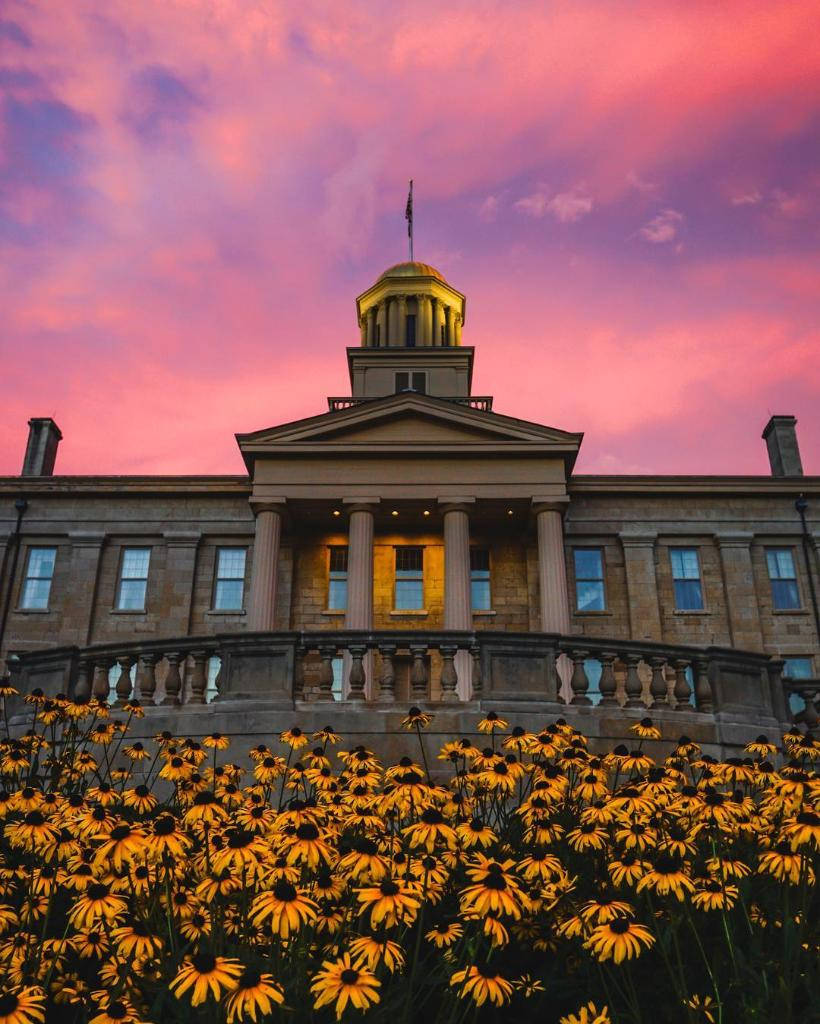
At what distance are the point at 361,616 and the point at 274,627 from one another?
3.66m

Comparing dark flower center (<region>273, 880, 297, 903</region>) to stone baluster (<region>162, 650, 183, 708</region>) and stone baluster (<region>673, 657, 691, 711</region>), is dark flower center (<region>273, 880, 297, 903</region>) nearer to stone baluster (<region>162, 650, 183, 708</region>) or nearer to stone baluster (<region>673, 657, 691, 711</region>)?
stone baluster (<region>162, 650, 183, 708</region>)

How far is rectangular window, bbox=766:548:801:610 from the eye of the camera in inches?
1272

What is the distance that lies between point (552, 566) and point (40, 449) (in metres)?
21.8

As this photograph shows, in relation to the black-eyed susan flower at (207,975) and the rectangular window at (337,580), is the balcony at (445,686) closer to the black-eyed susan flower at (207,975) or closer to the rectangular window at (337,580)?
the black-eyed susan flower at (207,975)

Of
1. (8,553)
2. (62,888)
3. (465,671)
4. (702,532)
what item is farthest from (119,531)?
(62,888)

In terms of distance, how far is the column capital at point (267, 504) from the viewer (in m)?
30.9

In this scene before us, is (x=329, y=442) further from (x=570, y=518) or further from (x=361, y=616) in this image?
(x=570, y=518)

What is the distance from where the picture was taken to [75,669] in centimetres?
1455

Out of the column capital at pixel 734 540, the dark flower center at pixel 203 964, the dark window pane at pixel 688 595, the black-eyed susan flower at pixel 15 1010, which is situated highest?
the column capital at pixel 734 540

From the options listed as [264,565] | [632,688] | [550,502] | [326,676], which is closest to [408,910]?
[326,676]

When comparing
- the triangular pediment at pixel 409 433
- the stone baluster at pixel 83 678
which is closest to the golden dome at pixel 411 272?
the triangular pediment at pixel 409 433

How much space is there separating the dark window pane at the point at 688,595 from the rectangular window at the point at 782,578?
9.07 feet

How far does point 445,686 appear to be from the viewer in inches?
518

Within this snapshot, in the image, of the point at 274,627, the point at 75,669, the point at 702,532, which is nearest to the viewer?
the point at 75,669
